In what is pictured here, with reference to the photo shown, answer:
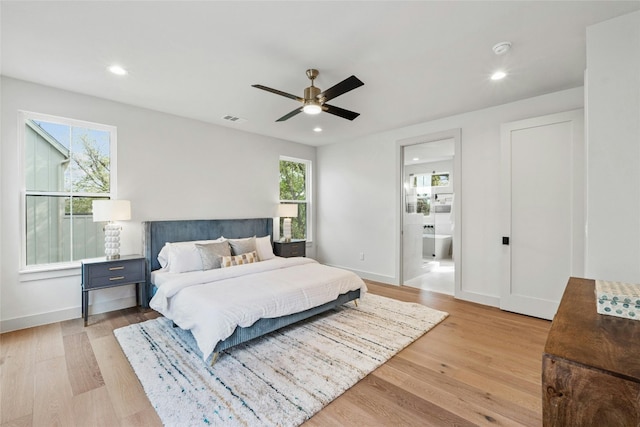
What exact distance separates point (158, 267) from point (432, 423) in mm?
3608

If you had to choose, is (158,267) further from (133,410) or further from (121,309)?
(133,410)

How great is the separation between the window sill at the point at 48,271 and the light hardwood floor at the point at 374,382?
554 mm

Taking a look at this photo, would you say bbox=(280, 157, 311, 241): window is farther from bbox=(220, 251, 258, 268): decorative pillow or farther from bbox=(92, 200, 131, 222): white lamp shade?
bbox=(92, 200, 131, 222): white lamp shade

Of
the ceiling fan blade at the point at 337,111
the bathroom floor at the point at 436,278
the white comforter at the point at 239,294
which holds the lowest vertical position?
the bathroom floor at the point at 436,278

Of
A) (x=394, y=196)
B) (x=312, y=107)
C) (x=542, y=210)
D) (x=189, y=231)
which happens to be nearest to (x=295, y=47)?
(x=312, y=107)

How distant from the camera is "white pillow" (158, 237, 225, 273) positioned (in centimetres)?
346

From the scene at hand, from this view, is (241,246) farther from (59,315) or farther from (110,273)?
(59,315)

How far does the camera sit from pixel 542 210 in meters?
3.38

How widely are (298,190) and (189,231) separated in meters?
2.49

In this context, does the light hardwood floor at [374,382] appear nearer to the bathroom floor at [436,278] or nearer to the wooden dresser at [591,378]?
the wooden dresser at [591,378]

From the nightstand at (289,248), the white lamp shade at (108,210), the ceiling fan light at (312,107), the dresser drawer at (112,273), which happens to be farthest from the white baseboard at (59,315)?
the ceiling fan light at (312,107)

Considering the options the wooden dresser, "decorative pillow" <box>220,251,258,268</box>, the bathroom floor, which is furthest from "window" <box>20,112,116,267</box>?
the bathroom floor

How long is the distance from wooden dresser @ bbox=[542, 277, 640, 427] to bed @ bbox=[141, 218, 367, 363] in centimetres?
208

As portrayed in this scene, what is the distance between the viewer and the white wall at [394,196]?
377 cm
